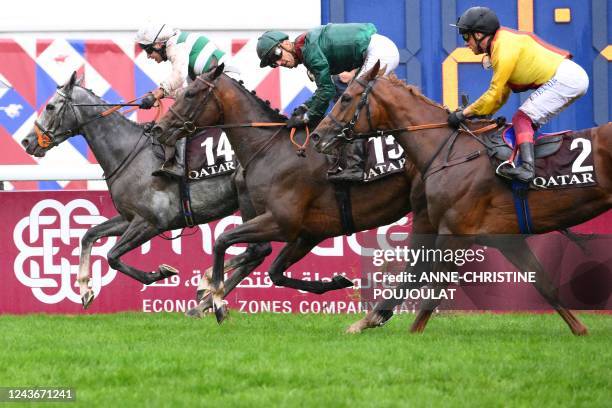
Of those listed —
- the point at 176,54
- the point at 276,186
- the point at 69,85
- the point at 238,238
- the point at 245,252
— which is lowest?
the point at 245,252

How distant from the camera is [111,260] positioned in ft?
34.3

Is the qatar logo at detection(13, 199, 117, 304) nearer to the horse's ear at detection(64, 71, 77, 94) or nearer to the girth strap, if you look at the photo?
the horse's ear at detection(64, 71, 77, 94)

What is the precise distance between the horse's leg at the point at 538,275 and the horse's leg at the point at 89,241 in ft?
11.2

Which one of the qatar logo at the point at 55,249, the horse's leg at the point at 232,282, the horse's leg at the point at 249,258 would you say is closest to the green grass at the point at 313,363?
the horse's leg at the point at 232,282

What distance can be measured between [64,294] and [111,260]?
3.89 ft

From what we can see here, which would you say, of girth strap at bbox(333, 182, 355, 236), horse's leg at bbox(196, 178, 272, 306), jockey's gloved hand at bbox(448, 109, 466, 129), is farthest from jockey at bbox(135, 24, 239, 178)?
jockey's gloved hand at bbox(448, 109, 466, 129)

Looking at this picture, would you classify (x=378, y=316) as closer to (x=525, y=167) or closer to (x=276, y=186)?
(x=276, y=186)

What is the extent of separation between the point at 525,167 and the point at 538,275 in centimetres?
78

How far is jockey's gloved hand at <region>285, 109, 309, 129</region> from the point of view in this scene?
952 cm

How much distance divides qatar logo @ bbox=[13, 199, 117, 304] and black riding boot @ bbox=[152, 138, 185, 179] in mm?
1320

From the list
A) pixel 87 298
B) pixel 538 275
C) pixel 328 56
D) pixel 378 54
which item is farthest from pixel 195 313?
pixel 538 275

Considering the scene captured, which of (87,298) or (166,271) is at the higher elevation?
(166,271)

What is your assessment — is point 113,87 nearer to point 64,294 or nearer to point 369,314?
point 64,294

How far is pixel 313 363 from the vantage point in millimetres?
7480
